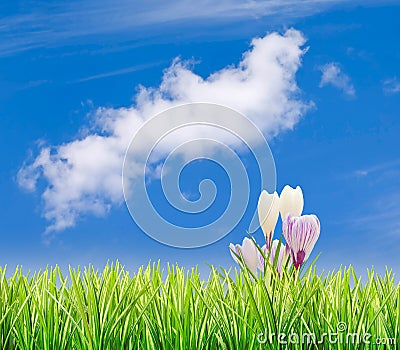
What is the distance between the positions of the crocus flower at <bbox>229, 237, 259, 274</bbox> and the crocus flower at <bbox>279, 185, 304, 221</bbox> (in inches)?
6.4

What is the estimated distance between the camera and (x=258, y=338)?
6.70ft

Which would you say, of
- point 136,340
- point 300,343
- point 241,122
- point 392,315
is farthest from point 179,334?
point 241,122

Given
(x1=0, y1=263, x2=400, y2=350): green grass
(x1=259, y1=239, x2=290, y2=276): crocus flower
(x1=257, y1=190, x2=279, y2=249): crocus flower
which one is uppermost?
(x1=257, y1=190, x2=279, y2=249): crocus flower

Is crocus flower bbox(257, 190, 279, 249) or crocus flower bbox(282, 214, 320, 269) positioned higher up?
crocus flower bbox(257, 190, 279, 249)

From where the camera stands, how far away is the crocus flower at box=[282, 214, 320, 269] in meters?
2.05

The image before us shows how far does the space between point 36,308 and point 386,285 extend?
1.37m

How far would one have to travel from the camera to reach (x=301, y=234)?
208cm

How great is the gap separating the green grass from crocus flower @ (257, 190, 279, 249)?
150 mm

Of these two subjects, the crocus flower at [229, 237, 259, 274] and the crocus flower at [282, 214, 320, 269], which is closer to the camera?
the crocus flower at [282, 214, 320, 269]

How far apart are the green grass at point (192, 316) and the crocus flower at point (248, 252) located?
0.17ft

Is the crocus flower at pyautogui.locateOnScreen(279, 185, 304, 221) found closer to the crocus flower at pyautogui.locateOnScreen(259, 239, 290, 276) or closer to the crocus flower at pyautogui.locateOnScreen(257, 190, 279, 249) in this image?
the crocus flower at pyautogui.locateOnScreen(257, 190, 279, 249)

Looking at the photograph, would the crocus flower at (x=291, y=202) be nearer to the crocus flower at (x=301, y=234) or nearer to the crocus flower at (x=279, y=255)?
the crocus flower at (x=301, y=234)

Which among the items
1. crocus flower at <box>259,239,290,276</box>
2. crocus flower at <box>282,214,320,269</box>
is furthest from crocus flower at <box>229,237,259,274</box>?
crocus flower at <box>282,214,320,269</box>

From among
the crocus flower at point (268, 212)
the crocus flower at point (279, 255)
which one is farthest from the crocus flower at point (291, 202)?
the crocus flower at point (279, 255)
